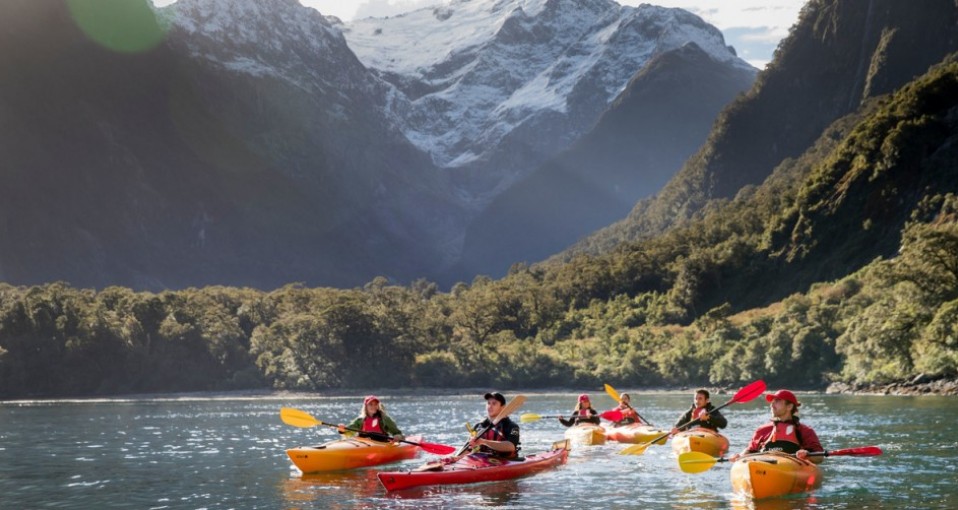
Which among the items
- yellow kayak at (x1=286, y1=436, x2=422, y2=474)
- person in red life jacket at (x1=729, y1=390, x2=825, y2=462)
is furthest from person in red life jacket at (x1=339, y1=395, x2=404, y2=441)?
person in red life jacket at (x1=729, y1=390, x2=825, y2=462)

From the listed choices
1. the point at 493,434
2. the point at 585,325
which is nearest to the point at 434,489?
the point at 493,434

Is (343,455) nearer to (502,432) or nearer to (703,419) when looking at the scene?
(502,432)

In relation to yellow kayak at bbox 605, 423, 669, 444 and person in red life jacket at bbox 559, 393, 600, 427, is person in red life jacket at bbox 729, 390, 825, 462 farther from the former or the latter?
person in red life jacket at bbox 559, 393, 600, 427

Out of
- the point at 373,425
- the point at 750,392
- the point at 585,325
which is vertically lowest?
the point at 373,425

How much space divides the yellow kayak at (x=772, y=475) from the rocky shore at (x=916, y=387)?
5216 centimetres

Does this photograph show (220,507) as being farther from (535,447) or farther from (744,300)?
(744,300)

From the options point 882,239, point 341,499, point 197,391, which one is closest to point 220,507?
point 341,499

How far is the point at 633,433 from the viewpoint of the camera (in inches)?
1784

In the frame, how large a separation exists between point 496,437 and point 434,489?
316 centimetres

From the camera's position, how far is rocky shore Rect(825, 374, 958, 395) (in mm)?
75750

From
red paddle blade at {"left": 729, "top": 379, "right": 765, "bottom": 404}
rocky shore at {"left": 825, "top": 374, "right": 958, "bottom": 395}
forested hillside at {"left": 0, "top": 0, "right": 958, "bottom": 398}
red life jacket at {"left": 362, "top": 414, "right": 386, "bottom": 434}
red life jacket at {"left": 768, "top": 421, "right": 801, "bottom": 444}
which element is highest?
forested hillside at {"left": 0, "top": 0, "right": 958, "bottom": 398}

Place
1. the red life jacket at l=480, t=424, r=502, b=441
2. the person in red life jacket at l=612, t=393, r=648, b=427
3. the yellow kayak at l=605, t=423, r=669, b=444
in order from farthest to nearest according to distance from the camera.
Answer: the person in red life jacket at l=612, t=393, r=648, b=427
the yellow kayak at l=605, t=423, r=669, b=444
the red life jacket at l=480, t=424, r=502, b=441

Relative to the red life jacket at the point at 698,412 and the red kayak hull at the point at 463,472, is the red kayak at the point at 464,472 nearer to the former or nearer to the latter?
the red kayak hull at the point at 463,472

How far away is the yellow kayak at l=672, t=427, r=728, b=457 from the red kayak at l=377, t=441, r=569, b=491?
5.99 metres
